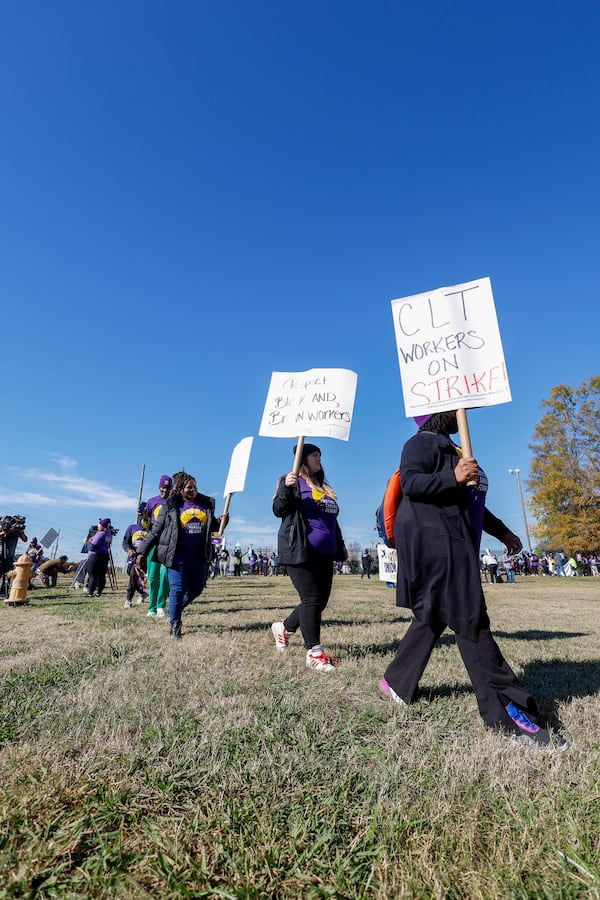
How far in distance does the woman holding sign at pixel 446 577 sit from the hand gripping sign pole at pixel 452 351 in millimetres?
223

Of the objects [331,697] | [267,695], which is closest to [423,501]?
[331,697]

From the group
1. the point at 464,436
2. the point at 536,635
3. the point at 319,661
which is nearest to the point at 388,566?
the point at 536,635

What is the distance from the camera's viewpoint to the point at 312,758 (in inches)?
90.9

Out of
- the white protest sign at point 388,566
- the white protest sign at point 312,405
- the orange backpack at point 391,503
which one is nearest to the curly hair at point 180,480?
the white protest sign at point 312,405

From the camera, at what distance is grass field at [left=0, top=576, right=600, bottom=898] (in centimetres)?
153

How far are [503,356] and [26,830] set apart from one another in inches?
134

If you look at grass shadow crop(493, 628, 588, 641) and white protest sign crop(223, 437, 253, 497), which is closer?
grass shadow crop(493, 628, 588, 641)

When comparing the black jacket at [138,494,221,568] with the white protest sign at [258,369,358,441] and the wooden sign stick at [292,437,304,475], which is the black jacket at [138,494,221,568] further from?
the wooden sign stick at [292,437,304,475]

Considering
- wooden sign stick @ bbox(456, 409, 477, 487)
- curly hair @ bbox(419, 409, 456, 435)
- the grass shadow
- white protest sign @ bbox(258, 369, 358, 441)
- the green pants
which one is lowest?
the grass shadow

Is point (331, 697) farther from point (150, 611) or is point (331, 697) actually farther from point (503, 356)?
point (150, 611)

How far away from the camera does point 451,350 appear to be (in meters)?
3.45

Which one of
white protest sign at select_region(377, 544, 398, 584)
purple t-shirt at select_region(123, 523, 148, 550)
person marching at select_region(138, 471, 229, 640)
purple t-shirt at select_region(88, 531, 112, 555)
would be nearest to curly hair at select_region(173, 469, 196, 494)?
person marching at select_region(138, 471, 229, 640)

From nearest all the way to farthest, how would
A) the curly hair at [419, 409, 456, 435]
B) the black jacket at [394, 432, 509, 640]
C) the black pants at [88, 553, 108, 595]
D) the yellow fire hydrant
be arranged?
the black jacket at [394, 432, 509, 640] → the curly hair at [419, 409, 456, 435] → the yellow fire hydrant → the black pants at [88, 553, 108, 595]

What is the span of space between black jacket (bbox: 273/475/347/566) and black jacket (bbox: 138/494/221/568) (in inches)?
78.3
